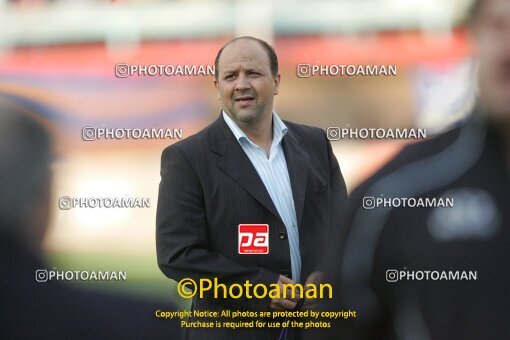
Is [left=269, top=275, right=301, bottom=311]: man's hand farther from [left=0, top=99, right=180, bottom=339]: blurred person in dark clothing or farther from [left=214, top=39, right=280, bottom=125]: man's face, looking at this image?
[left=214, top=39, right=280, bottom=125]: man's face

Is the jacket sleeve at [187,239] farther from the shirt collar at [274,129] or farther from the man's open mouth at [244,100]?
the man's open mouth at [244,100]

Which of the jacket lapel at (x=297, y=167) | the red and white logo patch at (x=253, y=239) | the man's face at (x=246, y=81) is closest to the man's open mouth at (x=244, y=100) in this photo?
the man's face at (x=246, y=81)

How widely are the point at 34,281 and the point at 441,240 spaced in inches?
82.2

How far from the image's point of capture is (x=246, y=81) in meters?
3.07

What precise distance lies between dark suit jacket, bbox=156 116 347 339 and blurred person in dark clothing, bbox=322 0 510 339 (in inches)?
6.9

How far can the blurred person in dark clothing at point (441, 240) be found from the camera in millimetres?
3121

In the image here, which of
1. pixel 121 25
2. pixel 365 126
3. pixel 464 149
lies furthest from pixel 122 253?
pixel 464 149

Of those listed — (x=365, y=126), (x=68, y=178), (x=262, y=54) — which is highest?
(x=262, y=54)

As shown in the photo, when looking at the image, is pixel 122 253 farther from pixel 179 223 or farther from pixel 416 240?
pixel 416 240

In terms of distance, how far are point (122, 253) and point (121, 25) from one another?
1.16 metres

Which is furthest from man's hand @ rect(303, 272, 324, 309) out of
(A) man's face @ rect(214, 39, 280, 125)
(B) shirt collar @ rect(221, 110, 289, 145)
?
(A) man's face @ rect(214, 39, 280, 125)

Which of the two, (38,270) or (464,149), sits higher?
(464,149)

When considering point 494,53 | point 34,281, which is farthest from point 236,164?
point 494,53

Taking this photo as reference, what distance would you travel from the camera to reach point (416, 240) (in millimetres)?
3137
